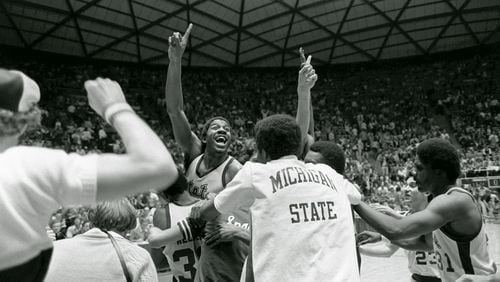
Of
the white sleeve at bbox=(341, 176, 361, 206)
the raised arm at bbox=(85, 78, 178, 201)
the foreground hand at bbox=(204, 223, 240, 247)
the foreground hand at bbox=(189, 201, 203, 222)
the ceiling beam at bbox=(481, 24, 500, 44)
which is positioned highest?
the ceiling beam at bbox=(481, 24, 500, 44)

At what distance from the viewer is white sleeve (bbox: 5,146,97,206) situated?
1134 millimetres

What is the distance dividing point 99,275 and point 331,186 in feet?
3.89

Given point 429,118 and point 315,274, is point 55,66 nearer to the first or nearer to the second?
point 429,118

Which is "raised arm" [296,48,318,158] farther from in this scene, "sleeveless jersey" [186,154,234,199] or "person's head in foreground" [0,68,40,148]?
"person's head in foreground" [0,68,40,148]

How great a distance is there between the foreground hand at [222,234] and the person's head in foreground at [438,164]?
1198mm

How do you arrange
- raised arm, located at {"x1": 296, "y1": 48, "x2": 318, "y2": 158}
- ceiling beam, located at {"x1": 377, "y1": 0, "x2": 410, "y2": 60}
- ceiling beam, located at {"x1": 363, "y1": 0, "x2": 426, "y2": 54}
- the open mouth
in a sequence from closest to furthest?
1. raised arm, located at {"x1": 296, "y1": 48, "x2": 318, "y2": 158}
2. the open mouth
3. ceiling beam, located at {"x1": 363, "y1": 0, "x2": 426, "y2": 54}
4. ceiling beam, located at {"x1": 377, "y1": 0, "x2": 410, "y2": 60}

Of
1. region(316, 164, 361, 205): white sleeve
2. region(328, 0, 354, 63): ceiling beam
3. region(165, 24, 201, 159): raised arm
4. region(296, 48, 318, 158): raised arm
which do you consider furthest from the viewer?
region(328, 0, 354, 63): ceiling beam

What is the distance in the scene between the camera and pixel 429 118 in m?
25.3

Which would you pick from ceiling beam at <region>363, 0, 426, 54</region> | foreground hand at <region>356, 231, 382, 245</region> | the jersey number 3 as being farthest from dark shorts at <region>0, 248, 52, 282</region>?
ceiling beam at <region>363, 0, 426, 54</region>

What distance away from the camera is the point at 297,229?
224 cm

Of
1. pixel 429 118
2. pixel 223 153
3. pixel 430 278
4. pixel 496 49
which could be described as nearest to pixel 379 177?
pixel 429 118

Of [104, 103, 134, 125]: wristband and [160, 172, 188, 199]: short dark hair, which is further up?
[104, 103, 134, 125]: wristband

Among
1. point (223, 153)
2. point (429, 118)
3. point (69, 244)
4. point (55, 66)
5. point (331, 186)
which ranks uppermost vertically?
point (55, 66)

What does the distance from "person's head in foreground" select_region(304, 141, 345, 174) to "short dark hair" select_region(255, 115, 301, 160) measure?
0.51m
